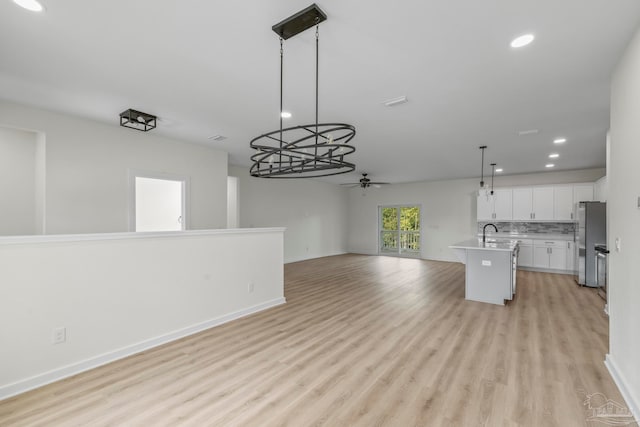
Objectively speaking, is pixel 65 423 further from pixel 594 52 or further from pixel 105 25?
pixel 594 52

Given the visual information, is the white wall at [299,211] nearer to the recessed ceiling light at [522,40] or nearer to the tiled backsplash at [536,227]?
the tiled backsplash at [536,227]

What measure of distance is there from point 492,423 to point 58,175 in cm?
525

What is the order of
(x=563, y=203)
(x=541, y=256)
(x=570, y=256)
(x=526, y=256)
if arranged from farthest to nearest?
1. (x=526, y=256)
2. (x=541, y=256)
3. (x=563, y=203)
4. (x=570, y=256)

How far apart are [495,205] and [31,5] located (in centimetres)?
911

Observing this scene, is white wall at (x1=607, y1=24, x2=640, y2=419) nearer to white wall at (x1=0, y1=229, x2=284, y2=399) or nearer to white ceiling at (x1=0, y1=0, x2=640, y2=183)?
white ceiling at (x1=0, y1=0, x2=640, y2=183)

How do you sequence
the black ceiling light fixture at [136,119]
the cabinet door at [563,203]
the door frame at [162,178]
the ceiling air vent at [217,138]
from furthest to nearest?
1. the cabinet door at [563,203]
2. the ceiling air vent at [217,138]
3. the door frame at [162,178]
4. the black ceiling light fixture at [136,119]

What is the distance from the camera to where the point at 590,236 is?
18.2 ft

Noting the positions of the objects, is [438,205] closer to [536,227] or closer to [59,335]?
[536,227]

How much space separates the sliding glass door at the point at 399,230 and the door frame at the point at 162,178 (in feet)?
24.0

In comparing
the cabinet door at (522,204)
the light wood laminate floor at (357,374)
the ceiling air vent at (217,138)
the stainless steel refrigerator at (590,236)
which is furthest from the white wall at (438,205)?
the ceiling air vent at (217,138)

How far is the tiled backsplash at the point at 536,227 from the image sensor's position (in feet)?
24.3

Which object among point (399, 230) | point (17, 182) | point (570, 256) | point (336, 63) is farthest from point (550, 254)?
point (17, 182)

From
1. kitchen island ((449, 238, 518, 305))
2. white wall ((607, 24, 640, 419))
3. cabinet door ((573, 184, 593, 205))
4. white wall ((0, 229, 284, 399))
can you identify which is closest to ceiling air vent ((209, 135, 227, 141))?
white wall ((0, 229, 284, 399))

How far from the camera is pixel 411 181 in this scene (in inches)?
386
